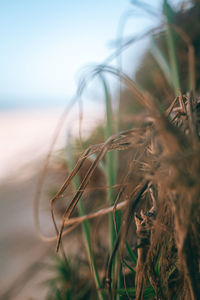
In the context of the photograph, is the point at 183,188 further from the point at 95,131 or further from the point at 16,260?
the point at 16,260

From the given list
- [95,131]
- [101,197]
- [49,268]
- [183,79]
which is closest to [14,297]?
[49,268]

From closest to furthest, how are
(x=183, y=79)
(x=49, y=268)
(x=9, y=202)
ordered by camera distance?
(x=49, y=268) < (x=183, y=79) < (x=9, y=202)

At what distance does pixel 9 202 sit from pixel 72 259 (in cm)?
57

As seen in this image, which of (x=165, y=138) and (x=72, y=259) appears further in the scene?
(x=72, y=259)

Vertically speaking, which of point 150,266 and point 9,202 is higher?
point 150,266

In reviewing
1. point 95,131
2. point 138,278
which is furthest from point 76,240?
point 138,278

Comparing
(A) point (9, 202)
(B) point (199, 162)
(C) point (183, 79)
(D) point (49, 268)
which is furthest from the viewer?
(A) point (9, 202)

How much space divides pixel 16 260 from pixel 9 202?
37 cm

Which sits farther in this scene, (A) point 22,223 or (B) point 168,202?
(A) point 22,223

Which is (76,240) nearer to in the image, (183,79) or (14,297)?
(14,297)

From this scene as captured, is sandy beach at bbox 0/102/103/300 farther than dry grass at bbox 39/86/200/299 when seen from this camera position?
Yes

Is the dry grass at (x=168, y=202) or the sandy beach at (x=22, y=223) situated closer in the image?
the dry grass at (x=168, y=202)

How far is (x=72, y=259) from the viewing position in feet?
1.83

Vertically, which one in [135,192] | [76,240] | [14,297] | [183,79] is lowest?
[14,297]
